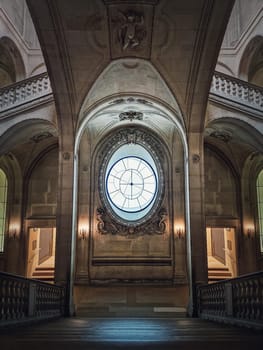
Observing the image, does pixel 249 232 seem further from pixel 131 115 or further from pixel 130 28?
pixel 130 28

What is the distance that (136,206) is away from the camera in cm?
1700

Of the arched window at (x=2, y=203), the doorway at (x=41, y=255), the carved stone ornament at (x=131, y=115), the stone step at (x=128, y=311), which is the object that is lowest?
the stone step at (x=128, y=311)

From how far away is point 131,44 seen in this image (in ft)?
38.2

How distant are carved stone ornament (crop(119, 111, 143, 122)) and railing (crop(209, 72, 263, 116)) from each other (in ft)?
11.8

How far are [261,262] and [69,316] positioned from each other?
26.9 ft

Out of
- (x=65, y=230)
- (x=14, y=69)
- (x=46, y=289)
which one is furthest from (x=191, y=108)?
(x=14, y=69)

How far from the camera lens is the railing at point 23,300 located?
6348 millimetres

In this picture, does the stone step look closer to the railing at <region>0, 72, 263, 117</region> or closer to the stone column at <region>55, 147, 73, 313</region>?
the stone column at <region>55, 147, 73, 313</region>

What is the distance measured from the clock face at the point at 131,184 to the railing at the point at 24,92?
→ 508 cm

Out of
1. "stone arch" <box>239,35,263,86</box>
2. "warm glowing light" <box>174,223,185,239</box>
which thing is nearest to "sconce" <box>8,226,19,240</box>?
"warm glowing light" <box>174,223,185,239</box>

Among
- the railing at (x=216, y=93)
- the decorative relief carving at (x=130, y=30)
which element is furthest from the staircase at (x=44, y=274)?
the decorative relief carving at (x=130, y=30)

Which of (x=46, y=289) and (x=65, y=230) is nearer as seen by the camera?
(x=46, y=289)

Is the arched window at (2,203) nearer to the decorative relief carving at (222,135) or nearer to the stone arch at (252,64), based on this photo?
the decorative relief carving at (222,135)

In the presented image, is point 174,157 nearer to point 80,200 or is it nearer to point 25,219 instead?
point 80,200
